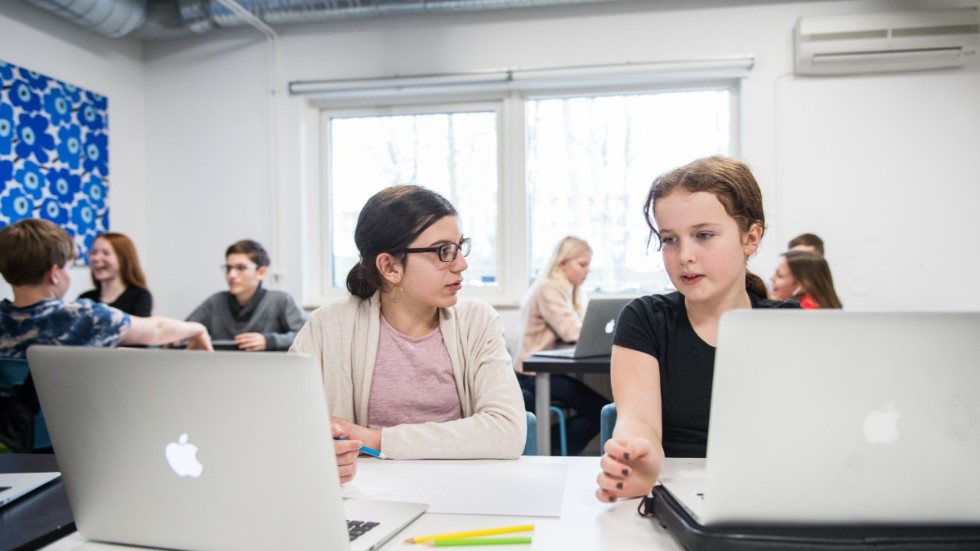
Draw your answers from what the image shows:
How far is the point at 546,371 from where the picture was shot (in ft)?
8.18

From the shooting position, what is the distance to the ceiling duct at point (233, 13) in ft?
12.9

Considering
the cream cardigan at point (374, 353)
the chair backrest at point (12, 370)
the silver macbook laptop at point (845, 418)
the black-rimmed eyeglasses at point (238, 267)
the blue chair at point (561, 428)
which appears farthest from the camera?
the black-rimmed eyeglasses at point (238, 267)

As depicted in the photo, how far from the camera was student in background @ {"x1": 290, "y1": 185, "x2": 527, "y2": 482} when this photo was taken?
155 centimetres

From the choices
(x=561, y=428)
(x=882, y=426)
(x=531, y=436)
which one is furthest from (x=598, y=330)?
(x=882, y=426)

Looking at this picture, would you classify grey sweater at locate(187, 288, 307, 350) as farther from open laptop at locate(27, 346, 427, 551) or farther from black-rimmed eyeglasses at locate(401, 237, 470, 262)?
open laptop at locate(27, 346, 427, 551)

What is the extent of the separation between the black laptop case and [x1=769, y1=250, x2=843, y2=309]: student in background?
2.40 meters

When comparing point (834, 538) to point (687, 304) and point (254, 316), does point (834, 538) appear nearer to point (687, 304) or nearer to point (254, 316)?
point (687, 304)

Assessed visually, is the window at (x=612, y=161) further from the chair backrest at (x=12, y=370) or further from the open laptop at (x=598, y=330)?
the chair backrest at (x=12, y=370)

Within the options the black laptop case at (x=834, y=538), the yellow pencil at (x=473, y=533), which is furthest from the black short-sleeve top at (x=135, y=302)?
the black laptop case at (x=834, y=538)

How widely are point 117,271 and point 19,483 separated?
282 centimetres

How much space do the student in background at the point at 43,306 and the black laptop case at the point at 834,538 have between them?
2338 millimetres

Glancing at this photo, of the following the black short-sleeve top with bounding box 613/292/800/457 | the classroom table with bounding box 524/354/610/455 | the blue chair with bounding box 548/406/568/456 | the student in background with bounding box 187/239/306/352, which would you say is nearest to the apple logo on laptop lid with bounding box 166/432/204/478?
the black short-sleeve top with bounding box 613/292/800/457

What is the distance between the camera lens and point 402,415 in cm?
155

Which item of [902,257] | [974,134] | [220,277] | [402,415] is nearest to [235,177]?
[220,277]
